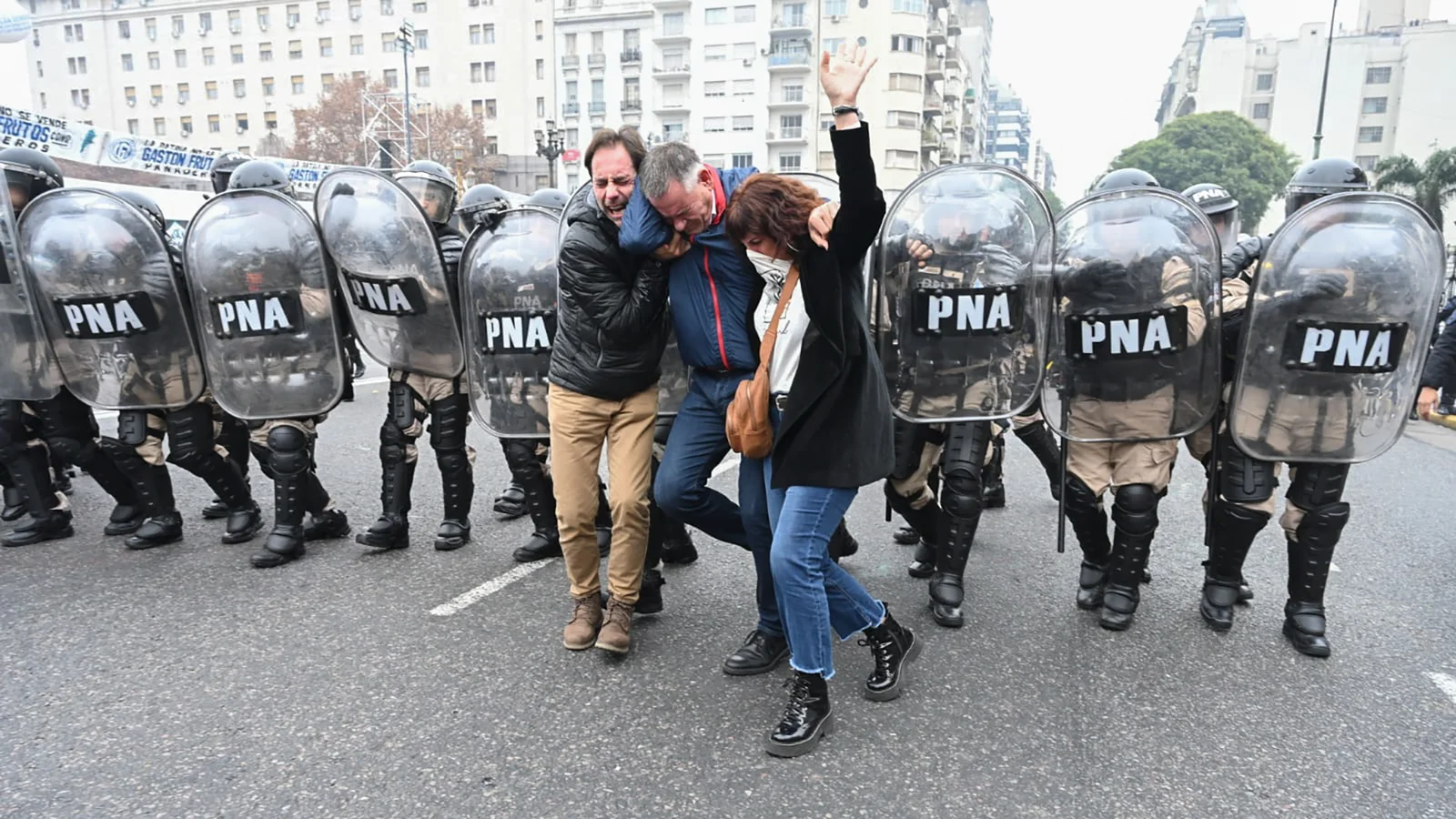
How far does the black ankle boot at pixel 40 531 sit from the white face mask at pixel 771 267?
4.03 meters

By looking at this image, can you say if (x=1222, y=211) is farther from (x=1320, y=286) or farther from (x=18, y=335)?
(x=18, y=335)

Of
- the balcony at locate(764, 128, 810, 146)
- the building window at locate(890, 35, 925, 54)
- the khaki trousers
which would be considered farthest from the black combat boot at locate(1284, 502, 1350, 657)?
the building window at locate(890, 35, 925, 54)

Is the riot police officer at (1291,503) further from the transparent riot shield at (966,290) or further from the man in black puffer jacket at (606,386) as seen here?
the man in black puffer jacket at (606,386)

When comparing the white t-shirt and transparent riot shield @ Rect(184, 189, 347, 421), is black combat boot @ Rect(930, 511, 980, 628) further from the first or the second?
transparent riot shield @ Rect(184, 189, 347, 421)

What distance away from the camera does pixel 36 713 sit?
2.68 meters

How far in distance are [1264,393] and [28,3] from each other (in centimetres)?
9349

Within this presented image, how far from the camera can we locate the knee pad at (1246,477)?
10.7 ft

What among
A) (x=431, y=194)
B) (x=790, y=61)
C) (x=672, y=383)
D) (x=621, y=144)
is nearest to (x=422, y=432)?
(x=431, y=194)

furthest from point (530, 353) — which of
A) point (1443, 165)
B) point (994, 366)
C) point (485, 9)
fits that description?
point (485, 9)

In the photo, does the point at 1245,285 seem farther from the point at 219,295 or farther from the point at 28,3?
the point at 28,3

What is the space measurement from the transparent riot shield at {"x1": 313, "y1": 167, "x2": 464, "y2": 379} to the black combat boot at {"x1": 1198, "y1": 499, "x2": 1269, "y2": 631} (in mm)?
3234

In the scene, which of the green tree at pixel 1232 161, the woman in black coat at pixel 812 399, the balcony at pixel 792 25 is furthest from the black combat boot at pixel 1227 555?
the green tree at pixel 1232 161

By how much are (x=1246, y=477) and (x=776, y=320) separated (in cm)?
200

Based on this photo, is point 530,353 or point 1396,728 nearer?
point 1396,728
